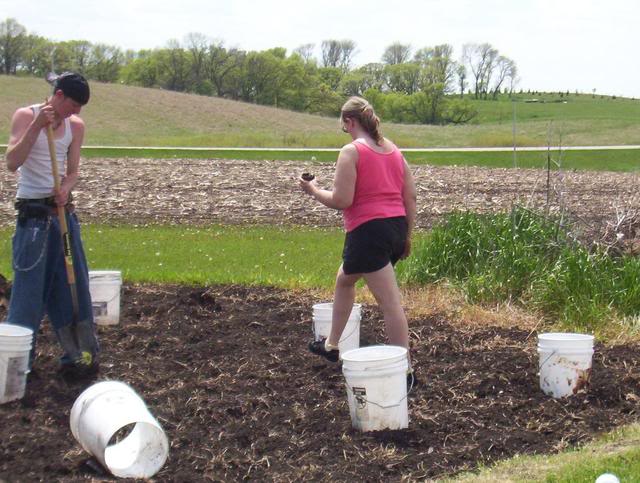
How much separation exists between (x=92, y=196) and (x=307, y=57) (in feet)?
303

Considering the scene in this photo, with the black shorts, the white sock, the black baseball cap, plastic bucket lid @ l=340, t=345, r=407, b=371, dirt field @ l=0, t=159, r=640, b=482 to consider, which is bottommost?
dirt field @ l=0, t=159, r=640, b=482

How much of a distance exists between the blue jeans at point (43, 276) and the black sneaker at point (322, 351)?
1.56 m

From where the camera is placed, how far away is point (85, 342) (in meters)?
6.70

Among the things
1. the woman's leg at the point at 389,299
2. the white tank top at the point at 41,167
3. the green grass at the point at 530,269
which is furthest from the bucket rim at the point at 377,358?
the green grass at the point at 530,269

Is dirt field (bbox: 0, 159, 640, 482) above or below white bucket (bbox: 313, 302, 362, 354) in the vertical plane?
below

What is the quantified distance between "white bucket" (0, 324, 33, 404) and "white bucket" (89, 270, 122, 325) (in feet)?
6.65

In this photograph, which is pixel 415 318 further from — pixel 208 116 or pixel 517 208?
pixel 208 116

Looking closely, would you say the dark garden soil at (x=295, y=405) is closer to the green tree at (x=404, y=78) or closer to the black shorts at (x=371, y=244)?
the black shorts at (x=371, y=244)

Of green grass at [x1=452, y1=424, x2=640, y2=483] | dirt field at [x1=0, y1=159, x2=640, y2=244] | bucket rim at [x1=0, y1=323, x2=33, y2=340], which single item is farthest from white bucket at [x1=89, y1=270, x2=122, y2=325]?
dirt field at [x1=0, y1=159, x2=640, y2=244]

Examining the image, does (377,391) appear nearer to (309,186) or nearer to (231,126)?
(309,186)

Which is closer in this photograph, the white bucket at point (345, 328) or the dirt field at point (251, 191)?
the white bucket at point (345, 328)

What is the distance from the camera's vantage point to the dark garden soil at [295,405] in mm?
5113

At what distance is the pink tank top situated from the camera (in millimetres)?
6258

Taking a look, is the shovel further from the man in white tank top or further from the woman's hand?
the woman's hand
